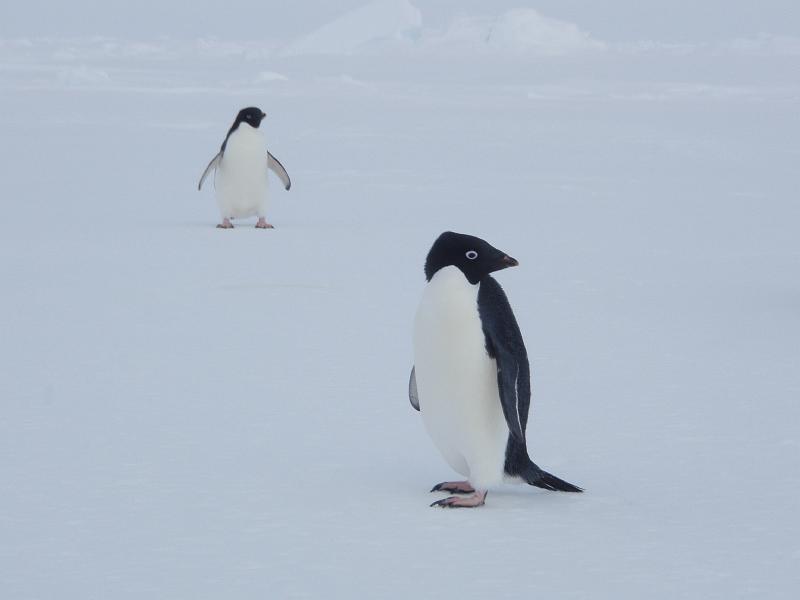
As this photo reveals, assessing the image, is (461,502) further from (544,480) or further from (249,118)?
(249,118)

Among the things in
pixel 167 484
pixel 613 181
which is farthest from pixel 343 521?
pixel 613 181

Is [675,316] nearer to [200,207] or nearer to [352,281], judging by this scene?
[352,281]

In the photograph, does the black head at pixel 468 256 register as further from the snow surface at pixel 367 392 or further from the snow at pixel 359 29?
the snow at pixel 359 29

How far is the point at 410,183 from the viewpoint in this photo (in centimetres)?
1230

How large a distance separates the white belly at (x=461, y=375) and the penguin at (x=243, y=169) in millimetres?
5436

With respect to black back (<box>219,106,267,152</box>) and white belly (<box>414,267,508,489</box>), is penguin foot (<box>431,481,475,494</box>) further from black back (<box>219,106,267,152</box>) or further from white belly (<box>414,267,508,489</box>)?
black back (<box>219,106,267,152</box>)

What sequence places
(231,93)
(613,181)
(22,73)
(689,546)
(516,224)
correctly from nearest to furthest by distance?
(689,546)
(516,224)
(613,181)
(231,93)
(22,73)

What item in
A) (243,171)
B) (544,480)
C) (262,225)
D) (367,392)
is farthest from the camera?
(262,225)

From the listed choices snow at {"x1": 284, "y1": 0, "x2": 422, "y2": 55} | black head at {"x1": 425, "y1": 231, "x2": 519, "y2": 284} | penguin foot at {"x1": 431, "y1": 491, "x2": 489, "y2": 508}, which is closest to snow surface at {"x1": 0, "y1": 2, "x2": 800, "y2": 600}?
penguin foot at {"x1": 431, "y1": 491, "x2": 489, "y2": 508}

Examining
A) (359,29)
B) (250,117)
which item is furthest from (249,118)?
(359,29)

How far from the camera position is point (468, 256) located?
9.71 ft

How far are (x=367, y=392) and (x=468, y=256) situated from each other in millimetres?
1338

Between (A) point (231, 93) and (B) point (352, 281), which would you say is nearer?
(B) point (352, 281)

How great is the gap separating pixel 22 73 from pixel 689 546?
4305 cm
